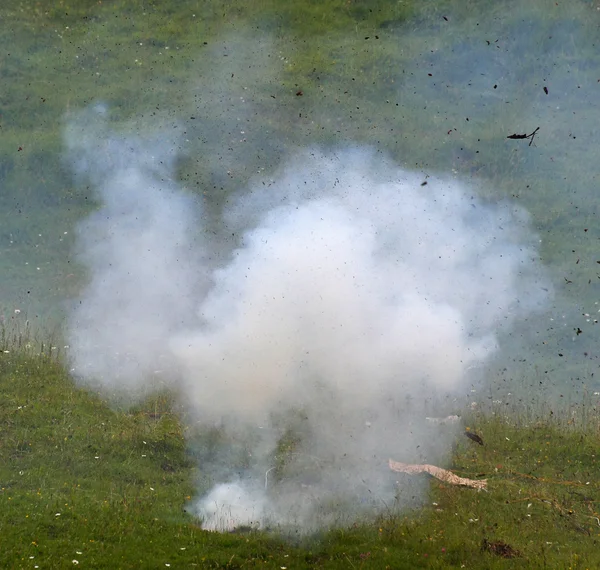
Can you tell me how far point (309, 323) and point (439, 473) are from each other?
10.5 ft

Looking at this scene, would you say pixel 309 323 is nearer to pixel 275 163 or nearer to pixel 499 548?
pixel 499 548

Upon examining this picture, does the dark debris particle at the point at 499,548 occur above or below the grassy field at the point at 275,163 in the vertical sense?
below

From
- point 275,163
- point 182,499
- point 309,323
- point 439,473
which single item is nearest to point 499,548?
point 439,473

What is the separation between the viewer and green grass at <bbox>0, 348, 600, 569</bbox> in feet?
34.3

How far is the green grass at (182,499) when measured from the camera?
Answer: 10445 millimetres

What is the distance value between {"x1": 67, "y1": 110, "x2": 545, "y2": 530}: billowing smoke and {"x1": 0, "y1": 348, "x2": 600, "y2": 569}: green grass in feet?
1.62

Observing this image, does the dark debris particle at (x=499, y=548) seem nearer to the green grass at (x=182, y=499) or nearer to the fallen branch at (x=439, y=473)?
the green grass at (x=182, y=499)

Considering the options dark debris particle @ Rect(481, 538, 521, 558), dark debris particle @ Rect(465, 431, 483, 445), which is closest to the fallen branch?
dark debris particle @ Rect(465, 431, 483, 445)

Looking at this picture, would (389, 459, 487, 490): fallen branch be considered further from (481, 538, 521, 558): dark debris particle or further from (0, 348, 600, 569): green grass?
(481, 538, 521, 558): dark debris particle

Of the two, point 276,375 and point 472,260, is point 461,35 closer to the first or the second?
point 472,260

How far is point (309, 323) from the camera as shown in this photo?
48.0 feet

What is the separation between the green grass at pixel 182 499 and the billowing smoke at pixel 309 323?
0.49 metres

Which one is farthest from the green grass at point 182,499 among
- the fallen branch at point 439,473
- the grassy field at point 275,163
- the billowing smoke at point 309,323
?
the billowing smoke at point 309,323

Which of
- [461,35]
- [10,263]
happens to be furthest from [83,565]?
[461,35]
